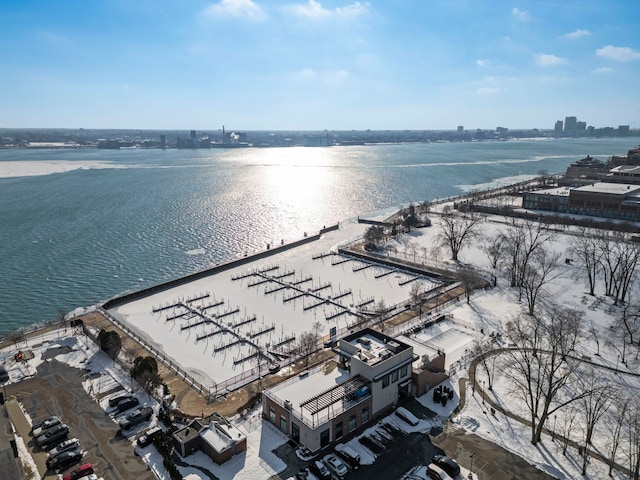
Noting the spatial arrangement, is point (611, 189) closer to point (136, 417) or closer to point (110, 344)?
point (110, 344)

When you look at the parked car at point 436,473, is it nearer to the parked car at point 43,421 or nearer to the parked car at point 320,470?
the parked car at point 320,470

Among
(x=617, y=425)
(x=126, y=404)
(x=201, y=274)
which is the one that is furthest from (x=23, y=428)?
(x=617, y=425)

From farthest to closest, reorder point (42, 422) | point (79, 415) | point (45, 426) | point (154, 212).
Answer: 1. point (154, 212)
2. point (79, 415)
3. point (42, 422)
4. point (45, 426)

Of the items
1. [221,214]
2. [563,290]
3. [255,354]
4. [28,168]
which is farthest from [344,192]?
[28,168]

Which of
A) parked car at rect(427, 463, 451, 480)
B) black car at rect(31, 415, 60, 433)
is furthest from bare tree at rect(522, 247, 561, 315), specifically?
black car at rect(31, 415, 60, 433)

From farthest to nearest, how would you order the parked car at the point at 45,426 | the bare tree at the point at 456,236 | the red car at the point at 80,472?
1. the bare tree at the point at 456,236
2. the parked car at the point at 45,426
3. the red car at the point at 80,472

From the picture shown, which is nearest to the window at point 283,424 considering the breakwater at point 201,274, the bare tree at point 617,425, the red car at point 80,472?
the red car at point 80,472
